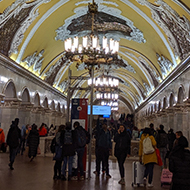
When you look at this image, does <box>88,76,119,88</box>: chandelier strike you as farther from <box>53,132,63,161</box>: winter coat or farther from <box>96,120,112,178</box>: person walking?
<box>53,132,63,161</box>: winter coat

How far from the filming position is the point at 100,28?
1773 cm

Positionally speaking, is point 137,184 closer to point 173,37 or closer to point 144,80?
point 173,37

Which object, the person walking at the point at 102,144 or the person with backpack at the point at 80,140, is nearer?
the person with backpack at the point at 80,140

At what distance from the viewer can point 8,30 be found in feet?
43.2

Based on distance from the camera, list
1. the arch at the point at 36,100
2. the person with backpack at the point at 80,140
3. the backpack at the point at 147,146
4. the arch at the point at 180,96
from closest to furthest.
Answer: the backpack at the point at 147,146
the person with backpack at the point at 80,140
the arch at the point at 180,96
the arch at the point at 36,100

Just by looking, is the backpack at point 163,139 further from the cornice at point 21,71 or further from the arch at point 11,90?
the arch at point 11,90

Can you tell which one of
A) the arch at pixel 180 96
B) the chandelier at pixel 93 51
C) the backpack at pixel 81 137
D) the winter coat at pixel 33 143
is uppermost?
the chandelier at pixel 93 51

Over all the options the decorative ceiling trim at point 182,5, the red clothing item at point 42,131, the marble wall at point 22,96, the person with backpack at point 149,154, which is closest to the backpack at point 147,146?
the person with backpack at point 149,154

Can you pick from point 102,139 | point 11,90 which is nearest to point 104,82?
point 11,90

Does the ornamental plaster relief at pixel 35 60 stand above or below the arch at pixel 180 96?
above

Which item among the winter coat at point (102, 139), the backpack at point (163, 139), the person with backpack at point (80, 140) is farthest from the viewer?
the backpack at point (163, 139)

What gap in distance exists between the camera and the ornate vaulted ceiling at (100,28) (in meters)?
12.6

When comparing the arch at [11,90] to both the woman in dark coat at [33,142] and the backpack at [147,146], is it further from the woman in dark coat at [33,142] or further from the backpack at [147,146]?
the backpack at [147,146]

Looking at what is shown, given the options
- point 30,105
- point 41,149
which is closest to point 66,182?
point 41,149
